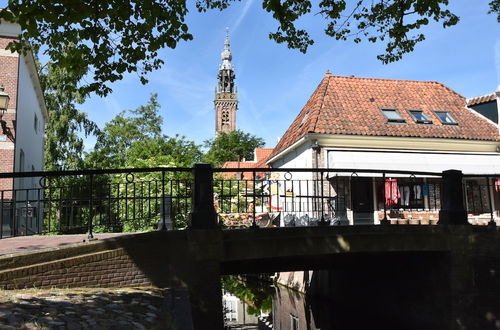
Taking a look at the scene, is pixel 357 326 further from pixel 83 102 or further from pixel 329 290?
pixel 83 102

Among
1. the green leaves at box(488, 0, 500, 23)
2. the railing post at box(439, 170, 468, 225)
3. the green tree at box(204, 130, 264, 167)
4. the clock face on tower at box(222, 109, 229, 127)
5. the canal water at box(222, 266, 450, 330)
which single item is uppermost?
the clock face on tower at box(222, 109, 229, 127)

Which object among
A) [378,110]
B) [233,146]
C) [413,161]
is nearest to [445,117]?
[378,110]

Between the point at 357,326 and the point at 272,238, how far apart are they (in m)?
5.32

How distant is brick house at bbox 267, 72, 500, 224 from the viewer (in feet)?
54.4

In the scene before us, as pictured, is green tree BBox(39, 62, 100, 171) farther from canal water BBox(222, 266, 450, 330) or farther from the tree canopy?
canal water BBox(222, 266, 450, 330)

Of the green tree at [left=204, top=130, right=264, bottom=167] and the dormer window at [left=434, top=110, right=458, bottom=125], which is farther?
the green tree at [left=204, top=130, right=264, bottom=167]

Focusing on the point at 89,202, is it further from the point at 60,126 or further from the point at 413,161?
the point at 60,126

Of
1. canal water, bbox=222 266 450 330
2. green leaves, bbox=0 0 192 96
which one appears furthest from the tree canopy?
green leaves, bbox=0 0 192 96

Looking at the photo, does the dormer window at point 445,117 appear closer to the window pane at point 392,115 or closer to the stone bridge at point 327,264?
the window pane at point 392,115

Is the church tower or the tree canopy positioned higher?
the church tower

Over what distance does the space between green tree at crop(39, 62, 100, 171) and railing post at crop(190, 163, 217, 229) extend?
21.2m

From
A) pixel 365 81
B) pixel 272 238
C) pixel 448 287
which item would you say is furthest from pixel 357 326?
pixel 365 81

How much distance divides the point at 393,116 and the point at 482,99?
4685mm

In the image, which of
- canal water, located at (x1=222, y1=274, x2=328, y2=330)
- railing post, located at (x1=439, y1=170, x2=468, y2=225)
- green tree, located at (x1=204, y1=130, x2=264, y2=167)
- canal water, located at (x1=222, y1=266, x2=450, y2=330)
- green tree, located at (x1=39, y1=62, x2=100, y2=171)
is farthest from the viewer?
green tree, located at (x1=204, y1=130, x2=264, y2=167)
